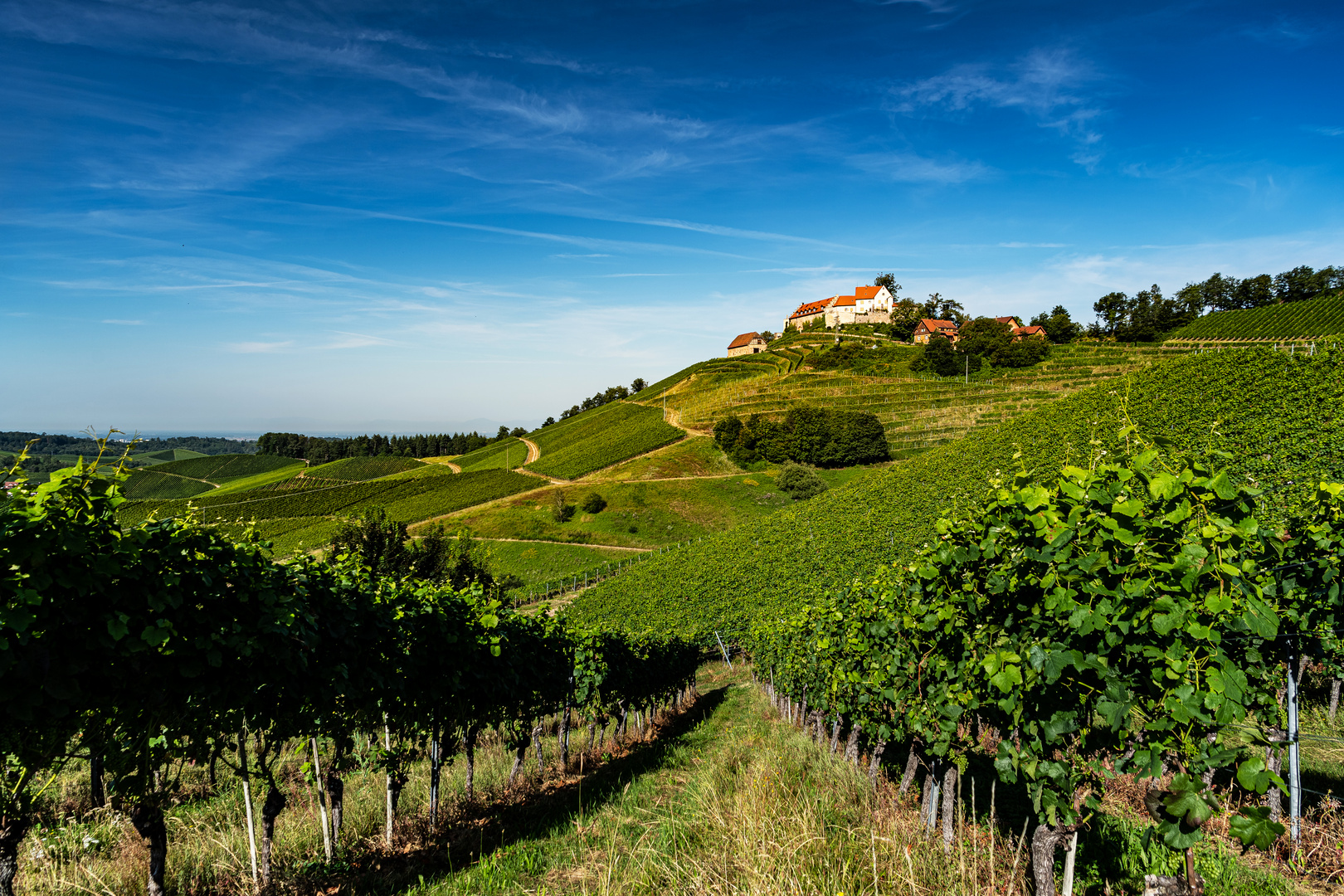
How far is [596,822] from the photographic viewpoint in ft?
22.2

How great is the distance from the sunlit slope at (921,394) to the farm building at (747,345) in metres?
34.8

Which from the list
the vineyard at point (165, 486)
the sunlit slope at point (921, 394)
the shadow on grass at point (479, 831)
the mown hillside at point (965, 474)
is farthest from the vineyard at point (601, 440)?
the shadow on grass at point (479, 831)

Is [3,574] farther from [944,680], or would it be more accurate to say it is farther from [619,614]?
[619,614]

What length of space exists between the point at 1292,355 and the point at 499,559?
56.1 m

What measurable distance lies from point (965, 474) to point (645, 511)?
36.4 metres

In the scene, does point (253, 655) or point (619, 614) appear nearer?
point (253, 655)

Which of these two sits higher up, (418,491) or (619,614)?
(418,491)

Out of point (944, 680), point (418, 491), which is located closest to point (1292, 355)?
point (944, 680)

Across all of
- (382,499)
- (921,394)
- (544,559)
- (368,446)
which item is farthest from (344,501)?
(368,446)

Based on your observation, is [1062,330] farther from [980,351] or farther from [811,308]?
[811,308]

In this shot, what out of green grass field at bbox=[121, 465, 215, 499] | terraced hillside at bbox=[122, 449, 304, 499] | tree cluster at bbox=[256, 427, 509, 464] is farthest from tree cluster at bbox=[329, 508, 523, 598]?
tree cluster at bbox=[256, 427, 509, 464]

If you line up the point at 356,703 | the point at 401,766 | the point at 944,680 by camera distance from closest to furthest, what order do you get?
the point at 944,680
the point at 356,703
the point at 401,766

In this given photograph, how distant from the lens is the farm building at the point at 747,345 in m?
146

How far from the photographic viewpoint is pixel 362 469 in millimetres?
103875
